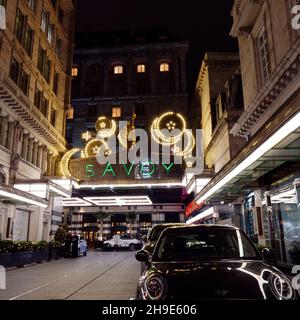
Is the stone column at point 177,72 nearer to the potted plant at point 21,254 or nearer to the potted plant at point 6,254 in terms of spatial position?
the potted plant at point 21,254

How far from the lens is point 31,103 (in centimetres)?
2500

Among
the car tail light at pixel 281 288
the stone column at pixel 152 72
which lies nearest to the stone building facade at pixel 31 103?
the car tail light at pixel 281 288

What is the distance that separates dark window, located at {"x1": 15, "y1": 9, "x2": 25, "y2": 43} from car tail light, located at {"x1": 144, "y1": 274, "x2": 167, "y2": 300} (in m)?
24.8

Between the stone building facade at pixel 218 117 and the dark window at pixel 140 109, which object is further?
the dark window at pixel 140 109

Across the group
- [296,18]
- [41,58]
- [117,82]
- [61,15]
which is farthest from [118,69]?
[296,18]

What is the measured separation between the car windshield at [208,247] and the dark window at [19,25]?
78.7 ft

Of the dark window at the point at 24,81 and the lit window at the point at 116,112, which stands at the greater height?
the lit window at the point at 116,112

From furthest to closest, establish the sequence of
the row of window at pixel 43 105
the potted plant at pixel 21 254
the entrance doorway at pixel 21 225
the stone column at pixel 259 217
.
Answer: the row of window at pixel 43 105 < the entrance doorway at pixel 21 225 < the stone column at pixel 259 217 < the potted plant at pixel 21 254

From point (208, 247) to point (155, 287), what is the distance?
1438 mm

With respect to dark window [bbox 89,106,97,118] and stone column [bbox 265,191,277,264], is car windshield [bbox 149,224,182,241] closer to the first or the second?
stone column [bbox 265,191,277,264]

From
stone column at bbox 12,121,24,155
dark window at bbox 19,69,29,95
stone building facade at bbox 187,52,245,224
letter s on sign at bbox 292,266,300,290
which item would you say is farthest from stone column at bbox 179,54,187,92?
letter s on sign at bbox 292,266,300,290

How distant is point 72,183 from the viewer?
26.6 m

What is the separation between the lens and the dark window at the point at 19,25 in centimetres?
2363
